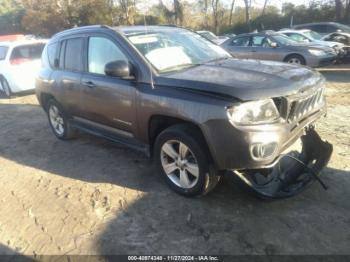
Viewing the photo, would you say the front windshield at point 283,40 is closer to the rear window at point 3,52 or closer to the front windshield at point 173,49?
the front windshield at point 173,49

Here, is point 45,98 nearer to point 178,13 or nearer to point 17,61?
point 17,61

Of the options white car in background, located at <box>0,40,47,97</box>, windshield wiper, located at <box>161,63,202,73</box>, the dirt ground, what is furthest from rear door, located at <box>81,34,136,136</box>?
white car in background, located at <box>0,40,47,97</box>

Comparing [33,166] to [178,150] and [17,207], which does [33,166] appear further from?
[178,150]

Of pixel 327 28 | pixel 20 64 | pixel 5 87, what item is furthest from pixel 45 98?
pixel 327 28

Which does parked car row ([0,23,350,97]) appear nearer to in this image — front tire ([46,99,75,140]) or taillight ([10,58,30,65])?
taillight ([10,58,30,65])

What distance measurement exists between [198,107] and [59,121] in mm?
3627

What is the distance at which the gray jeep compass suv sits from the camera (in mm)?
3314

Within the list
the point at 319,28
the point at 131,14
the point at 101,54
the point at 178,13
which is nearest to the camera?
the point at 101,54

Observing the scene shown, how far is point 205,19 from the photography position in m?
36.9

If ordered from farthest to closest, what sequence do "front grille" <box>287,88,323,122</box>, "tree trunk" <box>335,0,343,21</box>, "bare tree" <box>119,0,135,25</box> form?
"bare tree" <box>119,0,135,25</box> → "tree trunk" <box>335,0,343,21</box> → "front grille" <box>287,88,323,122</box>

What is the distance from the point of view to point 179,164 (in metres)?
3.96

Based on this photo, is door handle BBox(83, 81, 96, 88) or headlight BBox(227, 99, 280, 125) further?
door handle BBox(83, 81, 96, 88)

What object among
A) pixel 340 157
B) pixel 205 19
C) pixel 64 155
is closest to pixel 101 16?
pixel 205 19

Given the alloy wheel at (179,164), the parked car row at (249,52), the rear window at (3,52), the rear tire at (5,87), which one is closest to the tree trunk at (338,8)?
the parked car row at (249,52)
